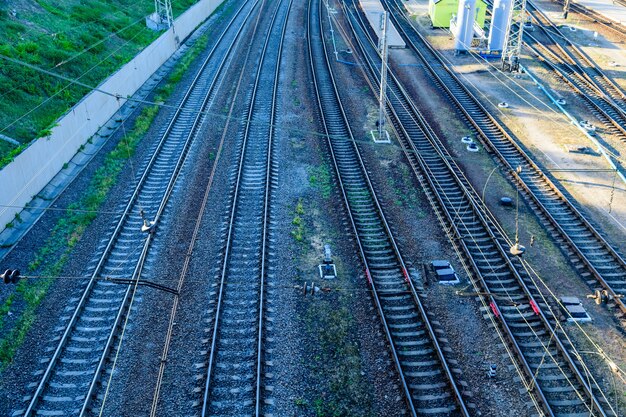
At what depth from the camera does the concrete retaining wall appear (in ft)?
68.5

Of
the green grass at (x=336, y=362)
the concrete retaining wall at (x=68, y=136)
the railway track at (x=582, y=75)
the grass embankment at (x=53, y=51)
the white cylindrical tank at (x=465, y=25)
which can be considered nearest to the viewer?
the green grass at (x=336, y=362)

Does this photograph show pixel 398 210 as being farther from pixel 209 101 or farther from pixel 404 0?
pixel 404 0

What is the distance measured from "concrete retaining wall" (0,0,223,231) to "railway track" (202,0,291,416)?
23.1ft

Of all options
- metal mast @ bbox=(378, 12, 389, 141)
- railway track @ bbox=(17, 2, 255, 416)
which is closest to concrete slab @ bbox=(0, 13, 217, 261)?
railway track @ bbox=(17, 2, 255, 416)

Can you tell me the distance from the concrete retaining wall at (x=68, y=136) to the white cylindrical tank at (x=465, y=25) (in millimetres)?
19554

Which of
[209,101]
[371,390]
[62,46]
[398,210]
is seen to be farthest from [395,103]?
[371,390]

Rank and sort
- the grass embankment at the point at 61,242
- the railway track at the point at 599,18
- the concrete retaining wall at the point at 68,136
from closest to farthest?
the grass embankment at the point at 61,242
the concrete retaining wall at the point at 68,136
the railway track at the point at 599,18

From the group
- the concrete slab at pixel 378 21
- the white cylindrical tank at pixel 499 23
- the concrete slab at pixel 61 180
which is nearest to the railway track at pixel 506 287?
the concrete slab at pixel 61 180

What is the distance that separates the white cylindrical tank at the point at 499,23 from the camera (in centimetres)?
3944

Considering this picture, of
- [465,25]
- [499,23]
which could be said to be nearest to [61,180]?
[465,25]

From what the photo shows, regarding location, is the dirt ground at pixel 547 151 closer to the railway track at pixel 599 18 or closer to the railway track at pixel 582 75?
the railway track at pixel 582 75

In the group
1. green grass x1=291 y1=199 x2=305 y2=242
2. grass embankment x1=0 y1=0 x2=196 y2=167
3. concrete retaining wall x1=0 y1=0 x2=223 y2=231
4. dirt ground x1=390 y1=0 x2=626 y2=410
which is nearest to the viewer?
dirt ground x1=390 y1=0 x2=626 y2=410

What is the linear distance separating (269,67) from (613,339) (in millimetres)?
27758

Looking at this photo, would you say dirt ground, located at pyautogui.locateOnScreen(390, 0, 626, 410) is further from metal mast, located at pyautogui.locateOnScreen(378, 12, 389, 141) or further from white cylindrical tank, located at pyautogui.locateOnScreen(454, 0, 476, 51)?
metal mast, located at pyautogui.locateOnScreen(378, 12, 389, 141)
